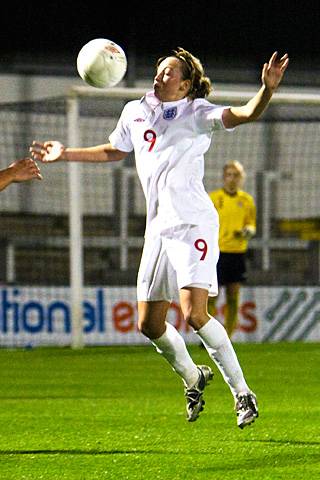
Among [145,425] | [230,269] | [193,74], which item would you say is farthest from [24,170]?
[230,269]

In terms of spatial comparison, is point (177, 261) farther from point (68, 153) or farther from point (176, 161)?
point (68, 153)

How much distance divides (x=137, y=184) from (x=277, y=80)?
648 inches

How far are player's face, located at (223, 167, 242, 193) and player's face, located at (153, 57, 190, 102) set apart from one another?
7623 millimetres

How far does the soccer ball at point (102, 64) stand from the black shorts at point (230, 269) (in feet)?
25.2

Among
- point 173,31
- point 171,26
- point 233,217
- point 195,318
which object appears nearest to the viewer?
point 195,318

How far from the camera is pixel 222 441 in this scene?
790cm

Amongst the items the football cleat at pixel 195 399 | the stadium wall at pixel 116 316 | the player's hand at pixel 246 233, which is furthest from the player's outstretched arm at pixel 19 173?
the stadium wall at pixel 116 316

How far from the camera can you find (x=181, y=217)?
8.15 meters

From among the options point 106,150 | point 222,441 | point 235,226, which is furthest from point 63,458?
point 235,226

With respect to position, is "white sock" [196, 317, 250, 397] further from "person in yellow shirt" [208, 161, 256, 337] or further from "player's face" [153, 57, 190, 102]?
"person in yellow shirt" [208, 161, 256, 337]

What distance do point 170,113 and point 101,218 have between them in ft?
53.5

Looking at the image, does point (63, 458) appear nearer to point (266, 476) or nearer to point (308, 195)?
point (266, 476)

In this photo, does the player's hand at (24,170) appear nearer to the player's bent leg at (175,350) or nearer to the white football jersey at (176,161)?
the white football jersey at (176,161)

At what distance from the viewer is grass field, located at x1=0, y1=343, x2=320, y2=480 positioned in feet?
22.6
